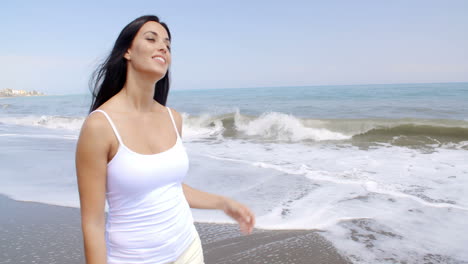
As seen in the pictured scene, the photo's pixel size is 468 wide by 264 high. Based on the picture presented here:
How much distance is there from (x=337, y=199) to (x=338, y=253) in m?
1.79

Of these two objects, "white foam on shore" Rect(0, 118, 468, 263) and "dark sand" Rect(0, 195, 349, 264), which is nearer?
"dark sand" Rect(0, 195, 349, 264)

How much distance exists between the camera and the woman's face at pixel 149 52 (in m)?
1.54

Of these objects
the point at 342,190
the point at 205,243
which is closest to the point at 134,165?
the point at 205,243

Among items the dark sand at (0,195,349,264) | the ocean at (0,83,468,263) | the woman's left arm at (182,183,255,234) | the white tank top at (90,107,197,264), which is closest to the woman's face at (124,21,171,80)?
the white tank top at (90,107,197,264)

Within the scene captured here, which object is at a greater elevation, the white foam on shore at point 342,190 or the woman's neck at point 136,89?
the woman's neck at point 136,89

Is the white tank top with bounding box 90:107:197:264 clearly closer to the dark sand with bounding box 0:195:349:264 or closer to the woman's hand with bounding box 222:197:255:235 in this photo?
the woman's hand with bounding box 222:197:255:235

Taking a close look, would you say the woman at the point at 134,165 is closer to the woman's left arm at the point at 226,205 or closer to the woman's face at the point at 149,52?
the woman's face at the point at 149,52

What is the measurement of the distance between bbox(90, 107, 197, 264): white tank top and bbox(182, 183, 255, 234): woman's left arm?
1.14ft

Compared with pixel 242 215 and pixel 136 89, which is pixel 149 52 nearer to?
pixel 136 89

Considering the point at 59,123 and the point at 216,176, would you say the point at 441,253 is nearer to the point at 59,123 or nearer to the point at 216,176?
the point at 216,176

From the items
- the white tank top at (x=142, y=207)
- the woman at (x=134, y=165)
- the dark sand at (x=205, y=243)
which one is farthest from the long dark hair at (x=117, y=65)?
the dark sand at (x=205, y=243)

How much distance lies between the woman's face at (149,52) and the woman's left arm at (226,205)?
→ 67 cm

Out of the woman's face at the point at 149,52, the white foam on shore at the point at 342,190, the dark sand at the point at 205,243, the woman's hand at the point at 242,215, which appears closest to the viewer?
the woman's face at the point at 149,52

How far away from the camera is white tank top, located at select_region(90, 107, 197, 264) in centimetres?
135
